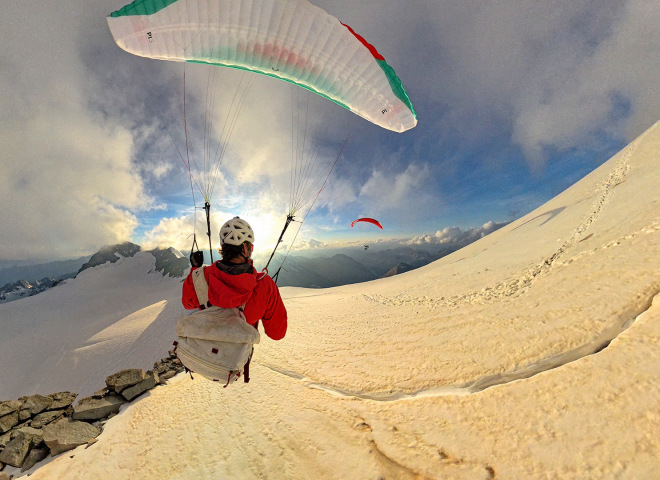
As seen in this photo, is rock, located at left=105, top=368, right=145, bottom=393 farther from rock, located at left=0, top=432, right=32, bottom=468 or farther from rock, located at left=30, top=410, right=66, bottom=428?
rock, located at left=30, top=410, right=66, bottom=428

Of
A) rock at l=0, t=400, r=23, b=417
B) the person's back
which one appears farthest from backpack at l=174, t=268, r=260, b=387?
rock at l=0, t=400, r=23, b=417

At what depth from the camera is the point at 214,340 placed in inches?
108

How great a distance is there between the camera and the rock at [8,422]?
5.94 m

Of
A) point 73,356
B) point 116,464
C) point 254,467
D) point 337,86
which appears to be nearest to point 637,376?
point 254,467

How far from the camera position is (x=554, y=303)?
18.9 feet

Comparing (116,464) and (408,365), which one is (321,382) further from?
(116,464)

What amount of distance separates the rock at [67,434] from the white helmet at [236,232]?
5522mm

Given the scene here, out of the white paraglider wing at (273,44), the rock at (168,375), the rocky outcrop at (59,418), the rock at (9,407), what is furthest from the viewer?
the rock at (168,375)

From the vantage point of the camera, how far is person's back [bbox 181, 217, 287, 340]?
272cm

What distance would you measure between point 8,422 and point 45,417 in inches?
35.5

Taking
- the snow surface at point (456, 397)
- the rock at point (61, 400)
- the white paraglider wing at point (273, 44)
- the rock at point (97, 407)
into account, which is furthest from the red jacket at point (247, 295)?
the rock at point (61, 400)

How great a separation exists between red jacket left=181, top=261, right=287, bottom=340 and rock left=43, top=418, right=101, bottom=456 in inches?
182

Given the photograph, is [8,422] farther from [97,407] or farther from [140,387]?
[140,387]

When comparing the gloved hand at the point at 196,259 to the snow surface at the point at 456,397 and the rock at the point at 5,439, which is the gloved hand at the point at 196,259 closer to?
the snow surface at the point at 456,397
